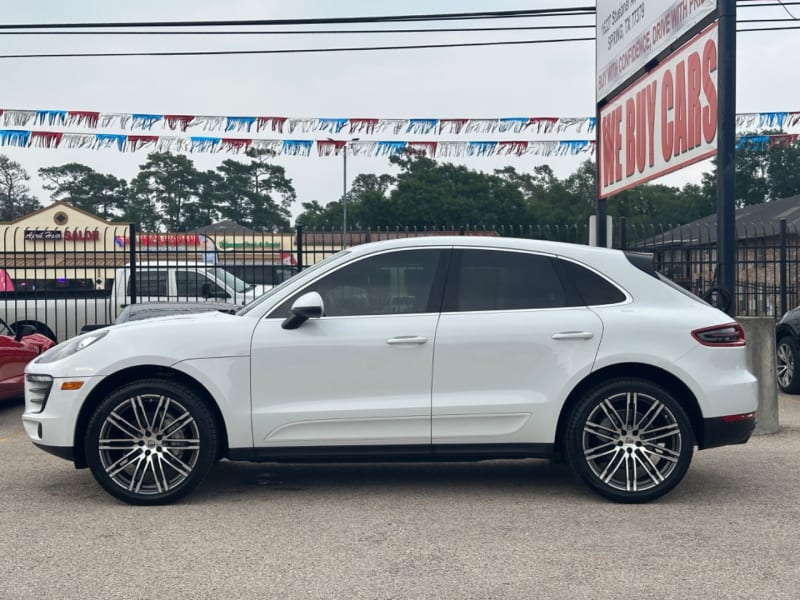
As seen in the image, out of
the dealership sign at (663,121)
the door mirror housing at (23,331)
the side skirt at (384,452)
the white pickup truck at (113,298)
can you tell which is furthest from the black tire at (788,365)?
the door mirror housing at (23,331)

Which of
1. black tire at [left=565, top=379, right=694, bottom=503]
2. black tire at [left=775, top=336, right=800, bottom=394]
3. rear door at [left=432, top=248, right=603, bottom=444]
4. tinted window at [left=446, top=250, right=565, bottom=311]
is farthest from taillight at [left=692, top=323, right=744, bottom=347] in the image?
black tire at [left=775, top=336, right=800, bottom=394]

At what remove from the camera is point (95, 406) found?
5762 mm

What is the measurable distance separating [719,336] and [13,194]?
105 meters

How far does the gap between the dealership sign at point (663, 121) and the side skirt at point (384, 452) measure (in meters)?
5.05

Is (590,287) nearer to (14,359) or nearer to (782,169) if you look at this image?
(14,359)

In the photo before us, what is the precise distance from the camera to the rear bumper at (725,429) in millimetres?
5719

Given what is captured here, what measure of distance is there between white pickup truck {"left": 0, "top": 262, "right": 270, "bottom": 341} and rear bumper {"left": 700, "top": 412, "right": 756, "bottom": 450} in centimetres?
1035

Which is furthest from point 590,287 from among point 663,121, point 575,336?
point 663,121

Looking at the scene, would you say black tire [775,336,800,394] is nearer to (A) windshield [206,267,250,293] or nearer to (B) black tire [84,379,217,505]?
(B) black tire [84,379,217,505]

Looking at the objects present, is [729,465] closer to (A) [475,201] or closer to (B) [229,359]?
(B) [229,359]

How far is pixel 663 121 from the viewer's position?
37.5 ft

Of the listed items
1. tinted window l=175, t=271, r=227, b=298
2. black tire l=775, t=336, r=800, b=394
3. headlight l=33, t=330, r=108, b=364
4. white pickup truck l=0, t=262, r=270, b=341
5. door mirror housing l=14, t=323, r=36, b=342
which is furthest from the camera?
tinted window l=175, t=271, r=227, b=298

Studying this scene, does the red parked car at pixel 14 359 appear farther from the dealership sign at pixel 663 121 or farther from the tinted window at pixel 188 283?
the dealership sign at pixel 663 121

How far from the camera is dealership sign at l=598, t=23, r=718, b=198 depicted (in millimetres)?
9859
